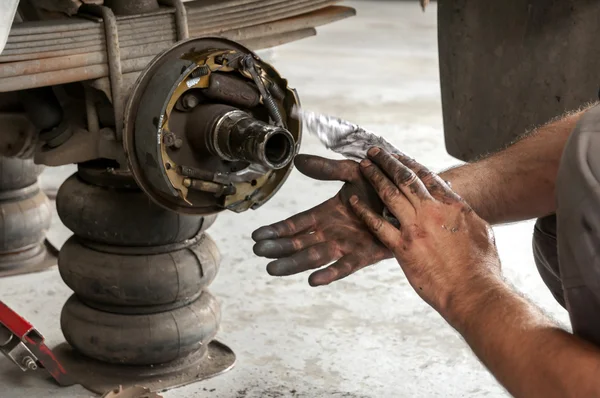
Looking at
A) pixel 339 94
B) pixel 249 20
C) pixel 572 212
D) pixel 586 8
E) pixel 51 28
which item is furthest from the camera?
pixel 339 94

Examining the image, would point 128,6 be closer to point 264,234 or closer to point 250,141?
point 250,141

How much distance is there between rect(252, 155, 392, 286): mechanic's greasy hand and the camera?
4.42 feet

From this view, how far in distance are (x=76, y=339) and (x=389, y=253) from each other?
0.83 metres

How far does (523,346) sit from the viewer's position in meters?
1.08

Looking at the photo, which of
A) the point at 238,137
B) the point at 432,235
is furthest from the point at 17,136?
the point at 432,235

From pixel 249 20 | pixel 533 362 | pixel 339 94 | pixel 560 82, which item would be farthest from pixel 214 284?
pixel 339 94

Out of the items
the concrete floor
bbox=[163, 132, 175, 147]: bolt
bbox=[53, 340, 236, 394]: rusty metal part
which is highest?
bbox=[163, 132, 175, 147]: bolt

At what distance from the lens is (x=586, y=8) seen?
2.03 metres

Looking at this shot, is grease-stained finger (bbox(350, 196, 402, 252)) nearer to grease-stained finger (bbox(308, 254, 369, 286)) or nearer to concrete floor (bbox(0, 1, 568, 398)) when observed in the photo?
grease-stained finger (bbox(308, 254, 369, 286))

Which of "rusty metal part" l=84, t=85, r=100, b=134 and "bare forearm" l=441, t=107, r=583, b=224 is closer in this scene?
"bare forearm" l=441, t=107, r=583, b=224

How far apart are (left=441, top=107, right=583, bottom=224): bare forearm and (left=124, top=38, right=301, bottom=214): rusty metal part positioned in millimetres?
312

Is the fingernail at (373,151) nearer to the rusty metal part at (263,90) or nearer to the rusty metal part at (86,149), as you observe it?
the rusty metal part at (263,90)

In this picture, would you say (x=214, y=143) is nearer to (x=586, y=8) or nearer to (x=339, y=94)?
(x=586, y=8)

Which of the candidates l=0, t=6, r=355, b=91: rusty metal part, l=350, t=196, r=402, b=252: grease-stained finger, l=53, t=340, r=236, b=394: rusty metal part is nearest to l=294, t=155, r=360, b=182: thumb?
l=350, t=196, r=402, b=252: grease-stained finger
